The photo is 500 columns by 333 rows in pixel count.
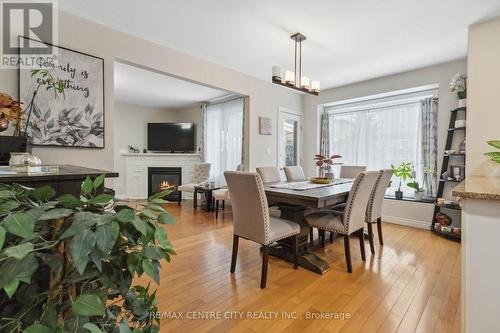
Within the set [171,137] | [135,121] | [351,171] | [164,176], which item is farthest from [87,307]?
[135,121]

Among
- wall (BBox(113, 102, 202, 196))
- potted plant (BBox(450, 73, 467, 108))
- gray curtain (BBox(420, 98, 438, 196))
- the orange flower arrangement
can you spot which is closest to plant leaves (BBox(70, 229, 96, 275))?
the orange flower arrangement

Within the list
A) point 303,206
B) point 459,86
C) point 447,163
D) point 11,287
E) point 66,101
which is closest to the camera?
point 11,287

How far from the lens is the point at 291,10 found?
7.64 ft

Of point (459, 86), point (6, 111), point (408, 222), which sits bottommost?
point (408, 222)

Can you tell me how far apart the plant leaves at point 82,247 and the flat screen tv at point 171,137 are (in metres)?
6.06

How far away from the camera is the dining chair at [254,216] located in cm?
202

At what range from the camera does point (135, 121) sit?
253 inches

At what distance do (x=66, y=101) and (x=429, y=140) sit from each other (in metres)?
4.86

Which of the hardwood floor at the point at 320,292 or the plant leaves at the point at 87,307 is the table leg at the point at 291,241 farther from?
the plant leaves at the point at 87,307

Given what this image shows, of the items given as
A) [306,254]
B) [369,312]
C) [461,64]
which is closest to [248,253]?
[306,254]

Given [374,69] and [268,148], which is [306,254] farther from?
[374,69]

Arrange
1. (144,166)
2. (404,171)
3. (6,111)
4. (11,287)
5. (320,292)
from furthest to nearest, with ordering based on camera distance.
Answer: (144,166) → (404,171) → (320,292) → (6,111) → (11,287)

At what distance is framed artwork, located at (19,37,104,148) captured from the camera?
7.01 ft

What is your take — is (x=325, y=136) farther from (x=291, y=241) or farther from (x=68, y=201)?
(x=68, y=201)
